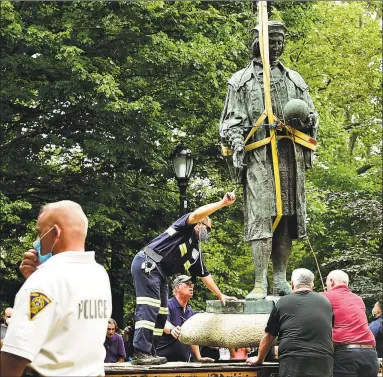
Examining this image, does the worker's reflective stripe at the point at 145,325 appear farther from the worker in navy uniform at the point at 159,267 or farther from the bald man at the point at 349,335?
the bald man at the point at 349,335

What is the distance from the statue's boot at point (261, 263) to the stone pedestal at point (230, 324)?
133 millimetres

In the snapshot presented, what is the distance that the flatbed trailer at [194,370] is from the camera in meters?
8.68

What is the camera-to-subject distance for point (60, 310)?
4586mm

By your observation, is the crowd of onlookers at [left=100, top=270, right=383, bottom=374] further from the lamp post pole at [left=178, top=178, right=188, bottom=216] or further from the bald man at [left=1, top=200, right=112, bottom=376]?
the lamp post pole at [left=178, top=178, right=188, bottom=216]

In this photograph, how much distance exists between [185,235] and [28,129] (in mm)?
13166

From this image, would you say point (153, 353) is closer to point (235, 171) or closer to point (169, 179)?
point (235, 171)

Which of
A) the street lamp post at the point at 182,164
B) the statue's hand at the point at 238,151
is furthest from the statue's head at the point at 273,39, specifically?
the street lamp post at the point at 182,164

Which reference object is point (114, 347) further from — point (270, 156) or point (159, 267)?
point (270, 156)

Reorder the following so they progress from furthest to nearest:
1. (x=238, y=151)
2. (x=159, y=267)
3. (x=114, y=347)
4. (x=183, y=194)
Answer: (x=183, y=194)
(x=114, y=347)
(x=238, y=151)
(x=159, y=267)

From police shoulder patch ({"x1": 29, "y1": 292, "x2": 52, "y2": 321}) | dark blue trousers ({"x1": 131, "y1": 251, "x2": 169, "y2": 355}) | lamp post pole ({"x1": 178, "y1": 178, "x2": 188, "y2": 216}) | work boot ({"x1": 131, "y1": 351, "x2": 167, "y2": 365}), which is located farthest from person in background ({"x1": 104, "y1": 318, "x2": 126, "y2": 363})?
police shoulder patch ({"x1": 29, "y1": 292, "x2": 52, "y2": 321})

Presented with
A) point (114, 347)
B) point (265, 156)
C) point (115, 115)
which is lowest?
point (114, 347)

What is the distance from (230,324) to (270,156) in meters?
1.79

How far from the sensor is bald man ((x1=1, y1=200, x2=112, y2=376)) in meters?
4.46

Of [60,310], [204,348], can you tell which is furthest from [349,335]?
[60,310]
